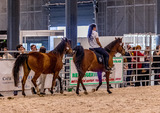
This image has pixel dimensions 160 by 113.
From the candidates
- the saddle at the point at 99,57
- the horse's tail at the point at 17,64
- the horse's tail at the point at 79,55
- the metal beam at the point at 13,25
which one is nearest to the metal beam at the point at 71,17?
the metal beam at the point at 13,25

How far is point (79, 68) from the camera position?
984cm

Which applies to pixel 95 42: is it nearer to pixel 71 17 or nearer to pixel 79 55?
pixel 79 55

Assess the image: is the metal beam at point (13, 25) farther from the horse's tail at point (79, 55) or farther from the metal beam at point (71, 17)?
the horse's tail at point (79, 55)

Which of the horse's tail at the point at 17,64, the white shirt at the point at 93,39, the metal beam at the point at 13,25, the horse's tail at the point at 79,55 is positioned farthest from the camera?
the metal beam at the point at 13,25

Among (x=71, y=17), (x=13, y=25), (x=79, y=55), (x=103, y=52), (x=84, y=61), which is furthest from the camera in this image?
(x=13, y=25)

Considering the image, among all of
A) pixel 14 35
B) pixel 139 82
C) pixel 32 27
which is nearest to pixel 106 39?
pixel 14 35

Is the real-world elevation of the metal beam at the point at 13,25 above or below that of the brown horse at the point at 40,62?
above

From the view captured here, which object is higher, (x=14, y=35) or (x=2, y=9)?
(x=2, y=9)

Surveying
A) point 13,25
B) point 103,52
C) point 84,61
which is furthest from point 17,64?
point 13,25

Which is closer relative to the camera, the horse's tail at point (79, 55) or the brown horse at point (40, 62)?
the brown horse at point (40, 62)

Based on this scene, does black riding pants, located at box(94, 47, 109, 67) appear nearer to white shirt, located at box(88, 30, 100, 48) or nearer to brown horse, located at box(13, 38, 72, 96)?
white shirt, located at box(88, 30, 100, 48)

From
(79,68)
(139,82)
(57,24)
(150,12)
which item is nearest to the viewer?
(79,68)

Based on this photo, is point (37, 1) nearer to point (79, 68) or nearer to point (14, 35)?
point (14, 35)

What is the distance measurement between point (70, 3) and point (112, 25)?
12.5 meters
